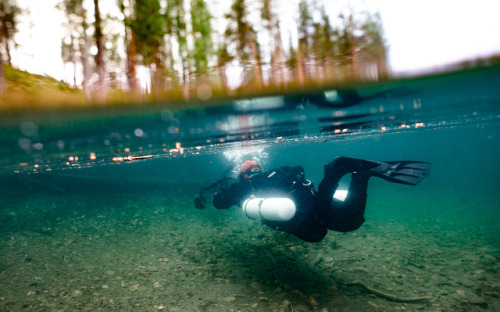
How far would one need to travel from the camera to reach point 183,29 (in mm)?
17484

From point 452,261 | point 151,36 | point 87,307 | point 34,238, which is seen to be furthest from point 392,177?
point 151,36

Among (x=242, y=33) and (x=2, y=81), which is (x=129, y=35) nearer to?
(x=242, y=33)

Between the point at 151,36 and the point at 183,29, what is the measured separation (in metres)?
2.72

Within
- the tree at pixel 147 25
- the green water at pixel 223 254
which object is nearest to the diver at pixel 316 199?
the green water at pixel 223 254

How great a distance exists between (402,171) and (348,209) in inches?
77.8

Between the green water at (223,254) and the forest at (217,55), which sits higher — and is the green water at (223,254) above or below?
below

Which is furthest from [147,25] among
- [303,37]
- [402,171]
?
[402,171]

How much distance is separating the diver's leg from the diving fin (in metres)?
0.60

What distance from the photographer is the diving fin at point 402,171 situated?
578 cm

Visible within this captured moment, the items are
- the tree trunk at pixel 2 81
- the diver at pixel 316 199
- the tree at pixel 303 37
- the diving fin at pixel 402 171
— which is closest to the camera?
the tree trunk at pixel 2 81

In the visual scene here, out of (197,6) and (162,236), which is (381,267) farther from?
(197,6)

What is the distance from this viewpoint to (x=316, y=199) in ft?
18.4

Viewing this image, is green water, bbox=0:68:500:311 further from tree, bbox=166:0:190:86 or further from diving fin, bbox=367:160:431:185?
tree, bbox=166:0:190:86

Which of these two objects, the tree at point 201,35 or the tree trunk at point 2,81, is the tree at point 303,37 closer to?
the tree trunk at point 2,81
